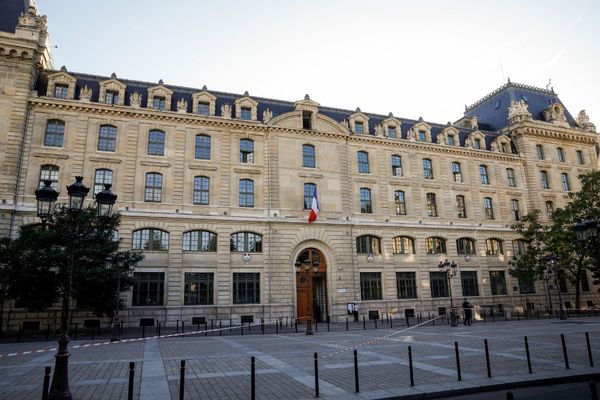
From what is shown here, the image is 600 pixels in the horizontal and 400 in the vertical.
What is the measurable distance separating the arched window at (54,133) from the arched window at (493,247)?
1587 inches

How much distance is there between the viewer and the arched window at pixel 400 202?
1497 inches

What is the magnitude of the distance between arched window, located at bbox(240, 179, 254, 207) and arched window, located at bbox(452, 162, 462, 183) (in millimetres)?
22044

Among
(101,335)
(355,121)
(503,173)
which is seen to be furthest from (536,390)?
(503,173)

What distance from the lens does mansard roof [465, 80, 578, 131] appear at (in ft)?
162

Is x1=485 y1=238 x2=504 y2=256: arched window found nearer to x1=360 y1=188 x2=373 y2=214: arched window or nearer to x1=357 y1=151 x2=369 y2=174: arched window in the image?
x1=360 y1=188 x2=373 y2=214: arched window

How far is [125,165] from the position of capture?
30266 mm

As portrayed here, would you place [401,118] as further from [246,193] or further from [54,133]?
[54,133]

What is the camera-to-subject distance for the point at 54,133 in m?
29.4

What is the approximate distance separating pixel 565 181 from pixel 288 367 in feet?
156

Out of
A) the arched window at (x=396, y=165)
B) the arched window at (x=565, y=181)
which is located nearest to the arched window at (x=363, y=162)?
the arched window at (x=396, y=165)

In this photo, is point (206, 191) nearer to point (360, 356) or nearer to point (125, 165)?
point (125, 165)

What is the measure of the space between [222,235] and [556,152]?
4065cm

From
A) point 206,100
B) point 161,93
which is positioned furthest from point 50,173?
point 206,100

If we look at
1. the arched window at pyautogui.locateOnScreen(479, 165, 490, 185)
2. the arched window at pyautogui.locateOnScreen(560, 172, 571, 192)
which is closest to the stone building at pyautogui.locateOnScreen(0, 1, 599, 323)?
the arched window at pyautogui.locateOnScreen(479, 165, 490, 185)
